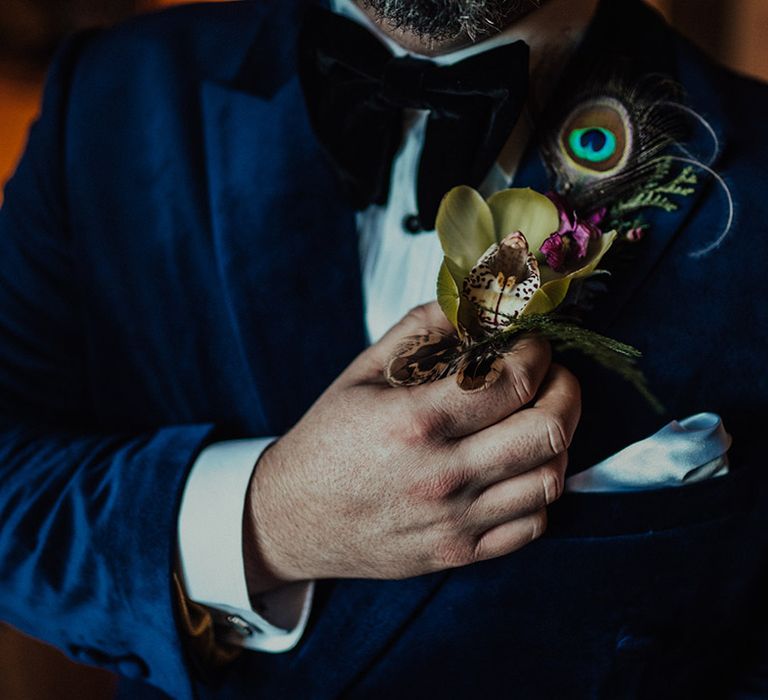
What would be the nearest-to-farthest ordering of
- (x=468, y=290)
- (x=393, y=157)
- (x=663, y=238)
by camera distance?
1. (x=468, y=290)
2. (x=663, y=238)
3. (x=393, y=157)

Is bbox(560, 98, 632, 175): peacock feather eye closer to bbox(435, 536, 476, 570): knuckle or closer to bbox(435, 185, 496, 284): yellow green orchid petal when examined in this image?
bbox(435, 185, 496, 284): yellow green orchid petal

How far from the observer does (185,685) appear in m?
Answer: 0.82

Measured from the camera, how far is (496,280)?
2.06 feet

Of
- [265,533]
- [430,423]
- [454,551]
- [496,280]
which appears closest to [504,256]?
[496,280]

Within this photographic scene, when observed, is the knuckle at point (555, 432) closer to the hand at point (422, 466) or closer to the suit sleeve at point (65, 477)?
the hand at point (422, 466)

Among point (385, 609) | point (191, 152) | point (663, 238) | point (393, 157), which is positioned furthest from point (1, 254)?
point (663, 238)

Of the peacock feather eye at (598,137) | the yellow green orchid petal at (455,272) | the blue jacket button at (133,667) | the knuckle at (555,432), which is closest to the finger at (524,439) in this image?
the knuckle at (555,432)

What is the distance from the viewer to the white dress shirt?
0.80 m

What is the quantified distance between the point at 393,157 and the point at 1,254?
0.45 metres

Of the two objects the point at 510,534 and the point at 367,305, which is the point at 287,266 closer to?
the point at 367,305

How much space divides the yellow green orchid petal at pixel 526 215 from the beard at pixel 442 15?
0.16 m

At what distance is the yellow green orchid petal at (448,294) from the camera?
609mm

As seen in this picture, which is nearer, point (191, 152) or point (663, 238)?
point (663, 238)

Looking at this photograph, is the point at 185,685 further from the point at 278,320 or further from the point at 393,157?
the point at 393,157
